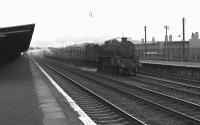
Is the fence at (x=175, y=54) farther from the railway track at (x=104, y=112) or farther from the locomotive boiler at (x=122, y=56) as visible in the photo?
the railway track at (x=104, y=112)

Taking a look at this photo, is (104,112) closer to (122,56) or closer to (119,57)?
(119,57)

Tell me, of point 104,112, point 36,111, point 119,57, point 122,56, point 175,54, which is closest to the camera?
point 36,111

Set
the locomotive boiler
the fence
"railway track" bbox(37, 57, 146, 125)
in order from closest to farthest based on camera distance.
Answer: "railway track" bbox(37, 57, 146, 125)
the locomotive boiler
the fence

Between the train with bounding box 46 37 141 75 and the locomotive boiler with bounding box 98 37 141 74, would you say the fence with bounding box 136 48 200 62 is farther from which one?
the locomotive boiler with bounding box 98 37 141 74

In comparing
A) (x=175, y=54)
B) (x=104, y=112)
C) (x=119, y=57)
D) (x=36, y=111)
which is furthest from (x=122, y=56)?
(x=175, y=54)

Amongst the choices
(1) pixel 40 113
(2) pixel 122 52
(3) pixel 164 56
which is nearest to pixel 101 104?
(1) pixel 40 113

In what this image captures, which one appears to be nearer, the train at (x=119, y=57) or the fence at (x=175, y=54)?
the train at (x=119, y=57)

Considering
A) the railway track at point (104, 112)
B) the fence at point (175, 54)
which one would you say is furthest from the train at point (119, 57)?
the fence at point (175, 54)

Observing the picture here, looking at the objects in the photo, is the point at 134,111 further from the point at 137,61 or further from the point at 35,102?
the point at 137,61

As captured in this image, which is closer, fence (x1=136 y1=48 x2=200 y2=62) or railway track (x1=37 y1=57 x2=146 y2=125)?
railway track (x1=37 y1=57 x2=146 y2=125)

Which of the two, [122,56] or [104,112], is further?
Answer: [122,56]

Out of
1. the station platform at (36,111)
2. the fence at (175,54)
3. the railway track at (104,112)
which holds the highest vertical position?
the fence at (175,54)

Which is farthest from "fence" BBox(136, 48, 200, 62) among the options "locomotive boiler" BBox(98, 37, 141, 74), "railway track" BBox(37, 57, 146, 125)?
"railway track" BBox(37, 57, 146, 125)

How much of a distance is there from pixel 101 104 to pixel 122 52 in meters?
14.0
